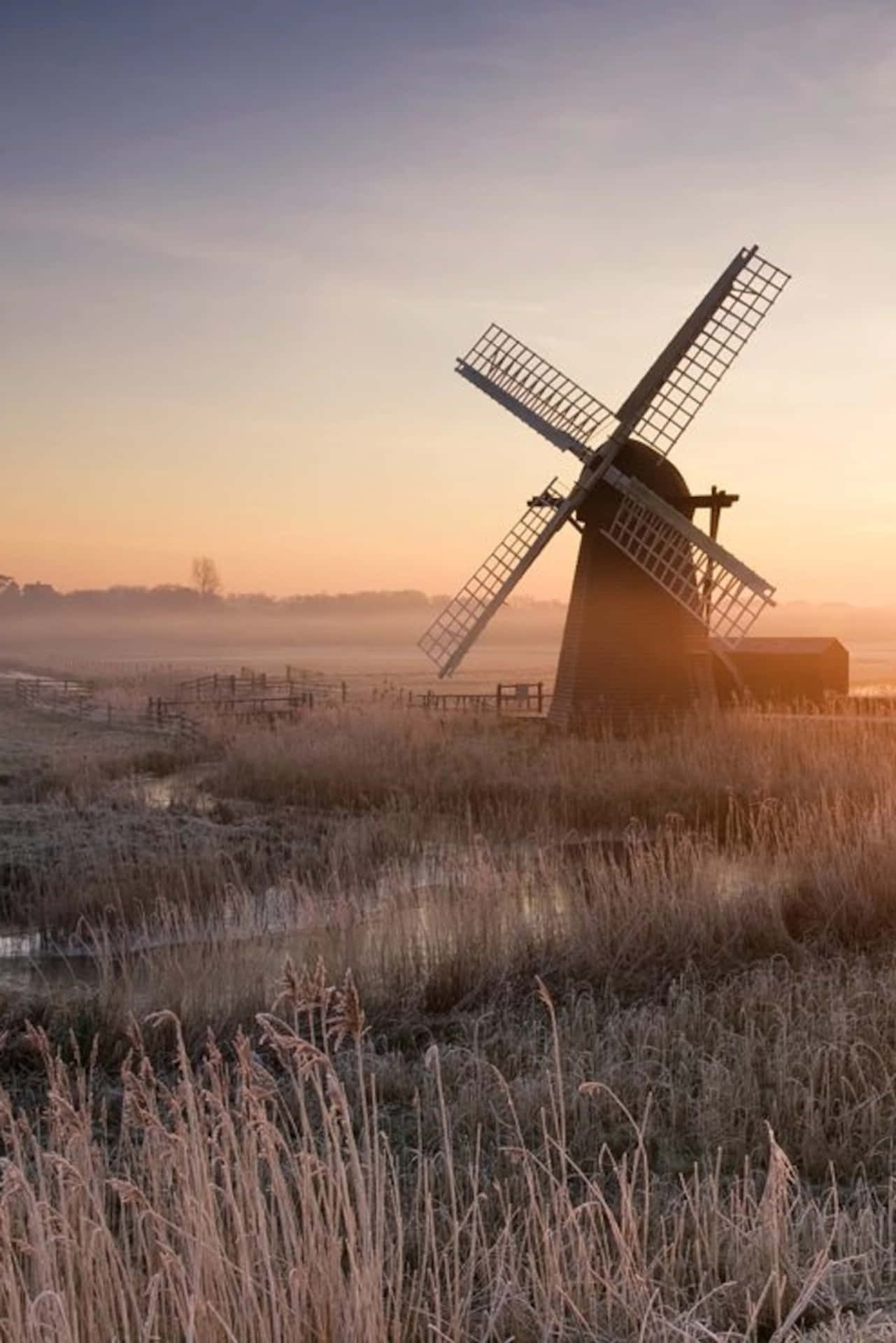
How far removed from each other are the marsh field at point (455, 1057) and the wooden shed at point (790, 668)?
18.8m

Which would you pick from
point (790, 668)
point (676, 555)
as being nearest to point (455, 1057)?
point (676, 555)

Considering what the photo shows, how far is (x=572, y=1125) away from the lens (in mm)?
6184

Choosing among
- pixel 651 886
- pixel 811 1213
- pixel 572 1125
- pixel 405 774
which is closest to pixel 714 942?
pixel 651 886

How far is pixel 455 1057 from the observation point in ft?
23.7

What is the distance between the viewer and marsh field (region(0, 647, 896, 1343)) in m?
3.70

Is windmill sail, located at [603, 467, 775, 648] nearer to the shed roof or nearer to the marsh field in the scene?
the marsh field

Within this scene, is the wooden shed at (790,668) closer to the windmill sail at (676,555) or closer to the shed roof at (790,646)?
the shed roof at (790,646)

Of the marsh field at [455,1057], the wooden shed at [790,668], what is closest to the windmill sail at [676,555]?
the marsh field at [455,1057]

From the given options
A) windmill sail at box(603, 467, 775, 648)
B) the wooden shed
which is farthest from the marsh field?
the wooden shed

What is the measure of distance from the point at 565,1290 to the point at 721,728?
60.8 ft

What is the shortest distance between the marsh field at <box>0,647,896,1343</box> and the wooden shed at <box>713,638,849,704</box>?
18842 mm

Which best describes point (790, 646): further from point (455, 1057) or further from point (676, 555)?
point (455, 1057)

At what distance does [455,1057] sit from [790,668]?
33946 millimetres

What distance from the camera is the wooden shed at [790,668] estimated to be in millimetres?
38906
